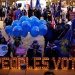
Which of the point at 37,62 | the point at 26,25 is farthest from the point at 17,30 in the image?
the point at 37,62

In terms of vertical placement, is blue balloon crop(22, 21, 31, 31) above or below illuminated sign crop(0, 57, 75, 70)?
above

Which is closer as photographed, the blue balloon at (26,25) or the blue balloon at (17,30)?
the blue balloon at (17,30)

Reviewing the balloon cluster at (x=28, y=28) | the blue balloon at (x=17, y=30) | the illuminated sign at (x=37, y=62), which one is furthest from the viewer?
the balloon cluster at (x=28, y=28)

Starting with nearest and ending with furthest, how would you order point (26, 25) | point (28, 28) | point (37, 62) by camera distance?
point (37, 62) < point (26, 25) < point (28, 28)

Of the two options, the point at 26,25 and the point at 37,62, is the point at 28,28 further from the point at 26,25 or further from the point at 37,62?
the point at 37,62

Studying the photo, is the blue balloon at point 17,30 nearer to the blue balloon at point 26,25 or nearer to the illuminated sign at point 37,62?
the blue balloon at point 26,25

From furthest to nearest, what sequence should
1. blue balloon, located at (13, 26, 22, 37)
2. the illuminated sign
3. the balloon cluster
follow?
the balloon cluster, blue balloon, located at (13, 26, 22, 37), the illuminated sign

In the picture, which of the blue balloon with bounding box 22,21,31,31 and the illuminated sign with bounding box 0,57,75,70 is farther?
the blue balloon with bounding box 22,21,31,31

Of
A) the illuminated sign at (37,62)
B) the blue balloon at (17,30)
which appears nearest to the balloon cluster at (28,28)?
the blue balloon at (17,30)

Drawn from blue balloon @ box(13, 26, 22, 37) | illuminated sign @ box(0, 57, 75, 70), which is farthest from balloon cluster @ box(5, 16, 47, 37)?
illuminated sign @ box(0, 57, 75, 70)

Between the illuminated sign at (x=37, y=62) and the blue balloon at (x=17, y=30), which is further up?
the blue balloon at (x=17, y=30)

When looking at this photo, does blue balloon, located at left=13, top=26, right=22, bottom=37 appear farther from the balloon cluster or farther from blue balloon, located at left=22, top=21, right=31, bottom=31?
blue balloon, located at left=22, top=21, right=31, bottom=31

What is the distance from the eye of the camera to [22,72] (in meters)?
9.85

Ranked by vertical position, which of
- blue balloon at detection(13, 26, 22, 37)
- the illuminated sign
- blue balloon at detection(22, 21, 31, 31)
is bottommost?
the illuminated sign
